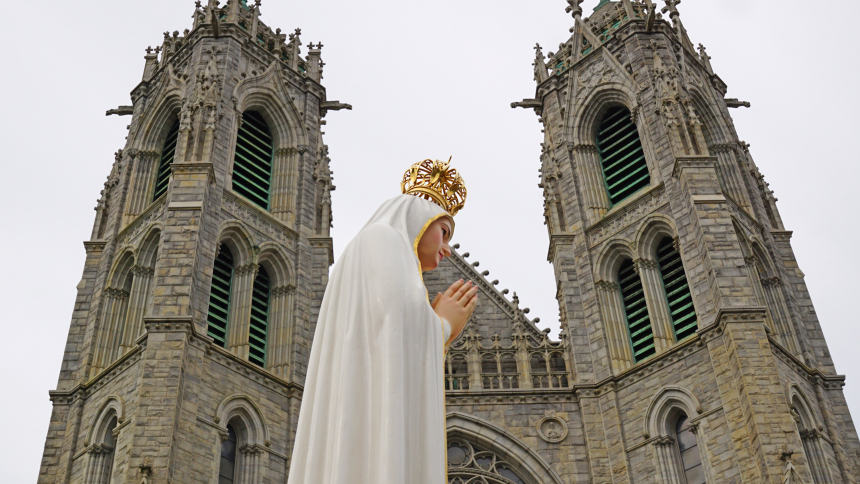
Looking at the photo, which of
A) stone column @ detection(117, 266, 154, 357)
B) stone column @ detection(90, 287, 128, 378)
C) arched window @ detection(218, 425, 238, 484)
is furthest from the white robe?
stone column @ detection(90, 287, 128, 378)

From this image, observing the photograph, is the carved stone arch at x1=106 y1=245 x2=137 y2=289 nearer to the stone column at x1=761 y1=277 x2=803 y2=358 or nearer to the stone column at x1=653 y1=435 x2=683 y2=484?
the stone column at x1=653 y1=435 x2=683 y2=484

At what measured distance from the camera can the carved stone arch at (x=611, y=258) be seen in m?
22.5

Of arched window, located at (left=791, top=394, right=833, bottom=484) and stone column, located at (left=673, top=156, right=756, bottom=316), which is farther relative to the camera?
stone column, located at (left=673, top=156, right=756, bottom=316)

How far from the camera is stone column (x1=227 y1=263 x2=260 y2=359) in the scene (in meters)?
20.5

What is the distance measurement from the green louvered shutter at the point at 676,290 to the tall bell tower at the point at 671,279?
42mm

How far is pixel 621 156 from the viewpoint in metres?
24.9

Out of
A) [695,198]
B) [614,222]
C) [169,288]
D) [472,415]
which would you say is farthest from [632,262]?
[169,288]

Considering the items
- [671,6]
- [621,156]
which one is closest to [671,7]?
[671,6]

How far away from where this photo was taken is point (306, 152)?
25.5 metres

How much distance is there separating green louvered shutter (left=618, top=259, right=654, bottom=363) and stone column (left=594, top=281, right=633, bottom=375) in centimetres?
13

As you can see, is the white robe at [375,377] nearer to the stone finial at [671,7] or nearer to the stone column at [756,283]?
the stone column at [756,283]

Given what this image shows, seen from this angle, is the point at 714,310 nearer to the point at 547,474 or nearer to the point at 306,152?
the point at 547,474

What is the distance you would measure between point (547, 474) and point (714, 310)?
444 cm

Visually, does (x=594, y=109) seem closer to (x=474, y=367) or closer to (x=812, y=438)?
(x=474, y=367)
